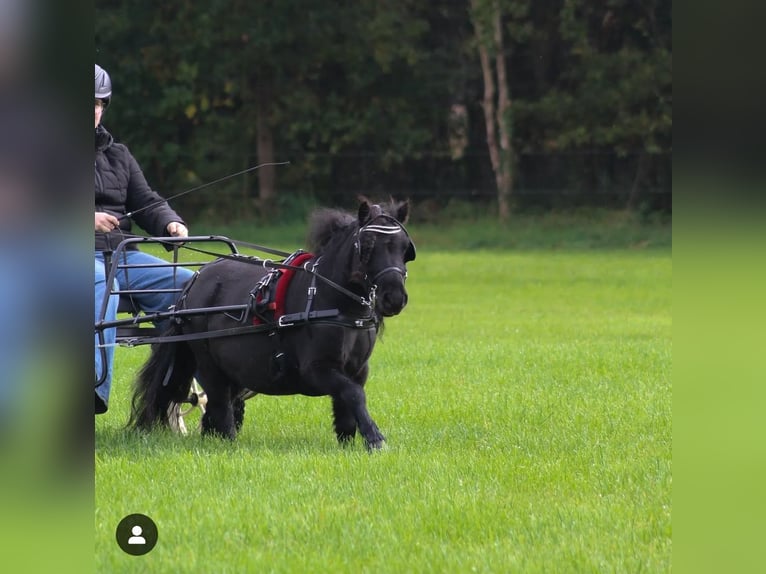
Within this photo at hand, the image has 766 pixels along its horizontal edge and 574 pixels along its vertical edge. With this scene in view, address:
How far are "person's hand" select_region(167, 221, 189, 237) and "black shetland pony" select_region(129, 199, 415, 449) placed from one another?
0.86 feet

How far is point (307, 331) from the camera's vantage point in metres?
6.61

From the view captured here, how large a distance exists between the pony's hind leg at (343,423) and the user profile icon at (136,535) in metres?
3.52

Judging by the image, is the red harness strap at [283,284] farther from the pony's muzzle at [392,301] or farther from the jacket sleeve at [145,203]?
the jacket sleeve at [145,203]

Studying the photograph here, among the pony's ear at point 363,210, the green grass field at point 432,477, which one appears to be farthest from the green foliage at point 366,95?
the pony's ear at point 363,210

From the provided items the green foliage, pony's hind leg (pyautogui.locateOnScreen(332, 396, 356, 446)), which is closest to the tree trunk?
the green foliage

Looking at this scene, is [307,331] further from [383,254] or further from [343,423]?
[383,254]

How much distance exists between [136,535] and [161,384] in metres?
4.20

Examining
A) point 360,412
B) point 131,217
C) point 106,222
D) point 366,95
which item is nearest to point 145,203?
point 131,217

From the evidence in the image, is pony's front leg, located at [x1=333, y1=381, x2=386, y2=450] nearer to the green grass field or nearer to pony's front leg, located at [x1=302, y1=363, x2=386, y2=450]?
pony's front leg, located at [x1=302, y1=363, x2=386, y2=450]

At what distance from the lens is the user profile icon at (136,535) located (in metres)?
3.02

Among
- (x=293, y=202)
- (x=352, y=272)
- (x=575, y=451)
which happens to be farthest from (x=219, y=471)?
(x=293, y=202)

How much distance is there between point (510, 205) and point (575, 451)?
2503cm
